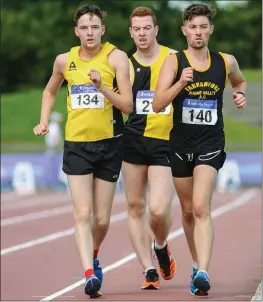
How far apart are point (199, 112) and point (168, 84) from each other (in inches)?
13.1

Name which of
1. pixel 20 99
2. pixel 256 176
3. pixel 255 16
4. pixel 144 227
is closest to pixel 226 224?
pixel 144 227

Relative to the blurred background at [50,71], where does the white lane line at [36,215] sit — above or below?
below

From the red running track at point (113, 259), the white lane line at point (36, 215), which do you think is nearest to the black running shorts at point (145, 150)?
the red running track at point (113, 259)

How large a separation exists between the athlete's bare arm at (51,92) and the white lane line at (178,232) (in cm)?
140

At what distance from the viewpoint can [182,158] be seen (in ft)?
30.6

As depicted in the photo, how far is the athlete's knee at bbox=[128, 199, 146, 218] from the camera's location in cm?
1003

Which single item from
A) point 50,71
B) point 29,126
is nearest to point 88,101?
point 29,126

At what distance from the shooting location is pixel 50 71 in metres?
63.4

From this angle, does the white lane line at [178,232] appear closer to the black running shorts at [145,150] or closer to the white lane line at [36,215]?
the black running shorts at [145,150]

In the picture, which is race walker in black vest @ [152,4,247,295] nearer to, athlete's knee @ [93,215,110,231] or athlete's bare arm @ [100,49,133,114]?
athlete's bare arm @ [100,49,133,114]

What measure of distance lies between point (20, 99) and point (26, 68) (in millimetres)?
12223

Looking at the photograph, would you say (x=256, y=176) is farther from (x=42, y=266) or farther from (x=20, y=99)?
(x=20, y=99)

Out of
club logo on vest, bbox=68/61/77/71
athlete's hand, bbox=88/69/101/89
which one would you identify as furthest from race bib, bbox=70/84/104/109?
athlete's hand, bbox=88/69/101/89

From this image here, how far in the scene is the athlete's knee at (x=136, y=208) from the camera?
395 inches
